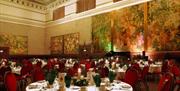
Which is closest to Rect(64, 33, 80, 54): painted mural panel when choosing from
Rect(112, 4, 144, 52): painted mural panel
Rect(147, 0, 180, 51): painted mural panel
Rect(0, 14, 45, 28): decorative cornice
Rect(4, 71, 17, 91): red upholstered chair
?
Rect(0, 14, 45, 28): decorative cornice

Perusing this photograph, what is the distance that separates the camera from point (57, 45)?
19453 mm

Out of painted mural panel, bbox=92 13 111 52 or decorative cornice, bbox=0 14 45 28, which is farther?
decorative cornice, bbox=0 14 45 28

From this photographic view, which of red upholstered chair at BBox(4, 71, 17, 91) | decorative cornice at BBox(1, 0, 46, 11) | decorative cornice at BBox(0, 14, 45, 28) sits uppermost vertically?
decorative cornice at BBox(1, 0, 46, 11)

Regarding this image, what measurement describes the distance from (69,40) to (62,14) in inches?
100

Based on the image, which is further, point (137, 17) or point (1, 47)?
point (1, 47)

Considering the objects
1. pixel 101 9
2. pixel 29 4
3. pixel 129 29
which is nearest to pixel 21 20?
pixel 29 4

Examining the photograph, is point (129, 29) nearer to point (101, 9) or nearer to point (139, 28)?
point (139, 28)

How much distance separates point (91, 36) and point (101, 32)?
3.55 ft

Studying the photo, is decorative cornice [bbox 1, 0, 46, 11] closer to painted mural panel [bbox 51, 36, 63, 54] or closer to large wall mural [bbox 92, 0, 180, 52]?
painted mural panel [bbox 51, 36, 63, 54]

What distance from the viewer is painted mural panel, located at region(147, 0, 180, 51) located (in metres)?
11.4

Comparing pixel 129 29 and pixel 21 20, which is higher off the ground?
pixel 21 20

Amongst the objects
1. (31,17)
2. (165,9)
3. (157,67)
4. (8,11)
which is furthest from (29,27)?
(157,67)

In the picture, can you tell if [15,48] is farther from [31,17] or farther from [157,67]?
[157,67]

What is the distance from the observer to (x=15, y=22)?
1823 centimetres
